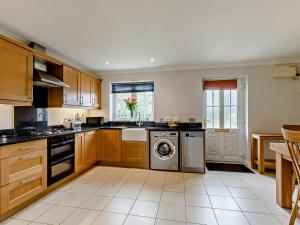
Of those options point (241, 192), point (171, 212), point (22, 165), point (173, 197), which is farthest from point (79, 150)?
point (241, 192)

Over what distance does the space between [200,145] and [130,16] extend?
257 centimetres

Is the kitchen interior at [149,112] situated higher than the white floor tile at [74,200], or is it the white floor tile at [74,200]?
the kitchen interior at [149,112]

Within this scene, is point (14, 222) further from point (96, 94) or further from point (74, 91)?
point (96, 94)

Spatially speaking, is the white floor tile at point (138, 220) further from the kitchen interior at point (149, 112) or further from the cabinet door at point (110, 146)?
the cabinet door at point (110, 146)

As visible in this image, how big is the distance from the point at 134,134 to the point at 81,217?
192cm

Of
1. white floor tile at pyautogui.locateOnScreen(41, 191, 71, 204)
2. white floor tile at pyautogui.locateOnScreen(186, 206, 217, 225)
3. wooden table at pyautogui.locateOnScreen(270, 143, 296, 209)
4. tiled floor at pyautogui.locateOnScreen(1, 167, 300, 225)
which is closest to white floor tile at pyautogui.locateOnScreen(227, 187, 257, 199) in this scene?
tiled floor at pyautogui.locateOnScreen(1, 167, 300, 225)

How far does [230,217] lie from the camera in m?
1.86

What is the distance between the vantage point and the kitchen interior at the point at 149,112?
1.86 m

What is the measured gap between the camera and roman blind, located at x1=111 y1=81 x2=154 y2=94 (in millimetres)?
4234

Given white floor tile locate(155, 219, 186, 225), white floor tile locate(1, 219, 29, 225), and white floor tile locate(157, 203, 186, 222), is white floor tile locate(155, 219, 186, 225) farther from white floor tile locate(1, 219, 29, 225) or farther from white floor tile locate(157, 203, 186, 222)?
Result: white floor tile locate(1, 219, 29, 225)

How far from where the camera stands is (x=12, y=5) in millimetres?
1715

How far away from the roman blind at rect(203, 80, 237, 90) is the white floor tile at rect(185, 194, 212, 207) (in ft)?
8.34

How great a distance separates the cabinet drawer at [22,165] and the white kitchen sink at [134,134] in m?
1.62

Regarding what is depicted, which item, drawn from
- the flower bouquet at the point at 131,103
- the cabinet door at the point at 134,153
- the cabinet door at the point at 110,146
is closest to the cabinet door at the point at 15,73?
the cabinet door at the point at 110,146
